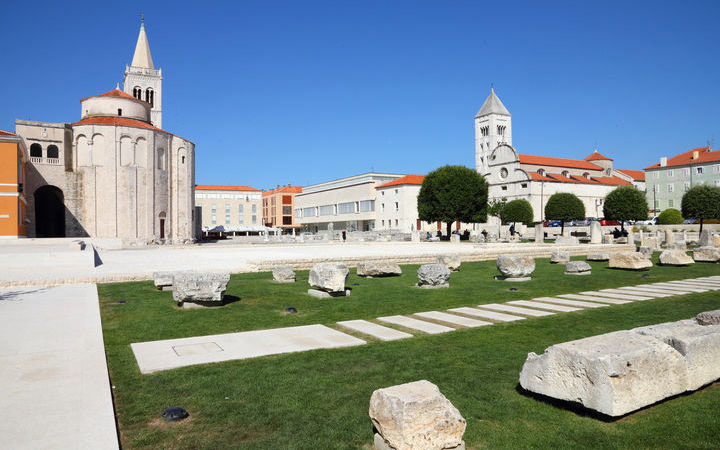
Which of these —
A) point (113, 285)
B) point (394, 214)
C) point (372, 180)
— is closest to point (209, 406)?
point (113, 285)

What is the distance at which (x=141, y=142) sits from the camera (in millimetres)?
49000

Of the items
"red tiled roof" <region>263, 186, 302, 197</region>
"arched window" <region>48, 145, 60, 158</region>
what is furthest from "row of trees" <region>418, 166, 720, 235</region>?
"red tiled roof" <region>263, 186, 302, 197</region>

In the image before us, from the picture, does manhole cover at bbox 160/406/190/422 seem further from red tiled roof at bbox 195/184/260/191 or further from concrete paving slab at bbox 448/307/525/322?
red tiled roof at bbox 195/184/260/191

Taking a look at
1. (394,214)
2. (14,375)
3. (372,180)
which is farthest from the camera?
(372,180)

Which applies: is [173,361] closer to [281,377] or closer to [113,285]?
[281,377]

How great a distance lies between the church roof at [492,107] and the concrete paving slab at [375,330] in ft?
316

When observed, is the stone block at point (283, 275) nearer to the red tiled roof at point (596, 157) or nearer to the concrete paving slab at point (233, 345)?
the concrete paving slab at point (233, 345)

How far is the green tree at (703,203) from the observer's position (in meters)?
45.8

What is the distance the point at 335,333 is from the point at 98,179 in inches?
1889

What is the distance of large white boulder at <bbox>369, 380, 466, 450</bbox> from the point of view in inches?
128

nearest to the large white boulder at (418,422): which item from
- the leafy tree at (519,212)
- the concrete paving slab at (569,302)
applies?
the concrete paving slab at (569,302)

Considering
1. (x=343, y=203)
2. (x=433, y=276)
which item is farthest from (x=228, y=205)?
(x=433, y=276)

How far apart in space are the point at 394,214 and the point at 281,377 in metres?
76.1

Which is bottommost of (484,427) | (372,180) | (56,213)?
(484,427)
